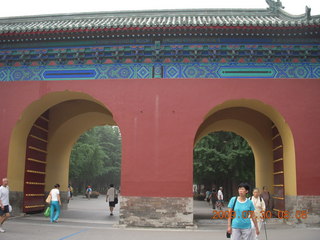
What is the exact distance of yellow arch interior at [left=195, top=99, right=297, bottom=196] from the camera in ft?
36.9

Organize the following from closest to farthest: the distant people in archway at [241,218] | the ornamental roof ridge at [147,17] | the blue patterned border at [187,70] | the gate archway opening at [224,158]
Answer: the distant people in archway at [241,218]
the blue patterned border at [187,70]
the ornamental roof ridge at [147,17]
the gate archway opening at [224,158]

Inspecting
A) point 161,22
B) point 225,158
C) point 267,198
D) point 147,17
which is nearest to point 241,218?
point 267,198

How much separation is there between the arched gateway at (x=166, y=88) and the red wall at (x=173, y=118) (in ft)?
0.10

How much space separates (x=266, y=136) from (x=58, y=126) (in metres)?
8.03

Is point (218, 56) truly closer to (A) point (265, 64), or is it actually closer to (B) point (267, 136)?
(A) point (265, 64)

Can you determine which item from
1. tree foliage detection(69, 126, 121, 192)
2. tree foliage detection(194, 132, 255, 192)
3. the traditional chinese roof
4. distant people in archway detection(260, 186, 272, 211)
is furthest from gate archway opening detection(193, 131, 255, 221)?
tree foliage detection(69, 126, 121, 192)

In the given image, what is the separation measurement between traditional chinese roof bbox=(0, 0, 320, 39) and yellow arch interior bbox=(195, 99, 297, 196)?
2360 millimetres

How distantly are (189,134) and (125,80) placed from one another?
2.54m

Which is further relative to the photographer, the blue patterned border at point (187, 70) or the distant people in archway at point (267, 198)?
the distant people in archway at point (267, 198)

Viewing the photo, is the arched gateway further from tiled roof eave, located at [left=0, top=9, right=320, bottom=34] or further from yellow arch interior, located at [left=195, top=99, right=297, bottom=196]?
tiled roof eave, located at [left=0, top=9, right=320, bottom=34]

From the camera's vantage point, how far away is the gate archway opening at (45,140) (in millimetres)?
11461

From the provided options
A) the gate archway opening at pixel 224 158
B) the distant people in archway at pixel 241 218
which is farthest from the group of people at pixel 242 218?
the gate archway opening at pixel 224 158

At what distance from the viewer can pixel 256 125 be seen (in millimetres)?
14172

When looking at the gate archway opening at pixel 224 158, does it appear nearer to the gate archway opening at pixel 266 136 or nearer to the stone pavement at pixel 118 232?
the gate archway opening at pixel 266 136
